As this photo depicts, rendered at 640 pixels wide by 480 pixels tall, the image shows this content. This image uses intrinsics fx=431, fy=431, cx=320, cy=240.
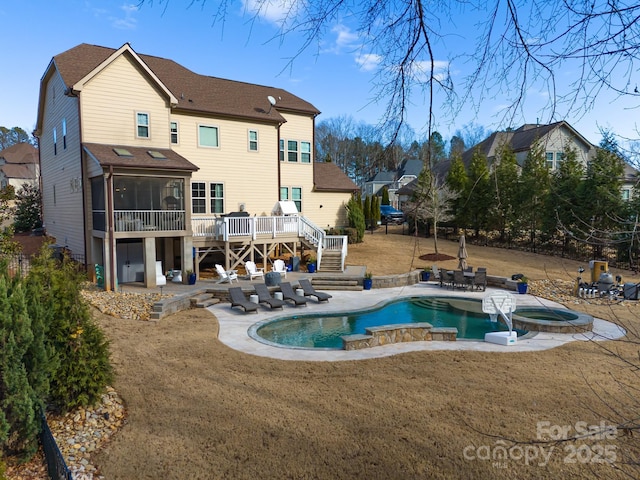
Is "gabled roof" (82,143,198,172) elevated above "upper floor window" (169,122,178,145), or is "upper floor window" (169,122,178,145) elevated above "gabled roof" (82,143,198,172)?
"upper floor window" (169,122,178,145)

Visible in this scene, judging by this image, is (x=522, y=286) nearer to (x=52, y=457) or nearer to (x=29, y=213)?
(x=52, y=457)

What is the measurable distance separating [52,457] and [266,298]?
9.86m

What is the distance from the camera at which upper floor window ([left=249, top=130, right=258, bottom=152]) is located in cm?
2305

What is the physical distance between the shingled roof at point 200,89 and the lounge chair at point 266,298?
33.7ft

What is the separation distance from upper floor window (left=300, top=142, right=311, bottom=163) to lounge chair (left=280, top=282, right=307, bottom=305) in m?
11.8

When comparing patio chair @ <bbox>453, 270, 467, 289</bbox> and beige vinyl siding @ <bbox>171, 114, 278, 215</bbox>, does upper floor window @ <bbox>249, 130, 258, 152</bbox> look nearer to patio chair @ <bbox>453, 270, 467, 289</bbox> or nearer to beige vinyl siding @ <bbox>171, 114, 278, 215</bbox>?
beige vinyl siding @ <bbox>171, 114, 278, 215</bbox>

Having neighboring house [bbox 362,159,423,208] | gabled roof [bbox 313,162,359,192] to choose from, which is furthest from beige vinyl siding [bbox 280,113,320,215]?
neighboring house [bbox 362,159,423,208]

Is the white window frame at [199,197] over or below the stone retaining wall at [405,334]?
over

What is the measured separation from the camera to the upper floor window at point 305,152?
85.1 feet

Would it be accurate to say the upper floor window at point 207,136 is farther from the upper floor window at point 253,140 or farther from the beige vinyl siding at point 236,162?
the upper floor window at point 253,140

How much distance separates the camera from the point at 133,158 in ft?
55.8

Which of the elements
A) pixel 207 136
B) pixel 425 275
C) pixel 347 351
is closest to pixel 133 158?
pixel 207 136

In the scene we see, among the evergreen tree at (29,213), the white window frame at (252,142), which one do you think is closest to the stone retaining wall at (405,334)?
the white window frame at (252,142)

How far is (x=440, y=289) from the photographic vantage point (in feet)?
60.6
